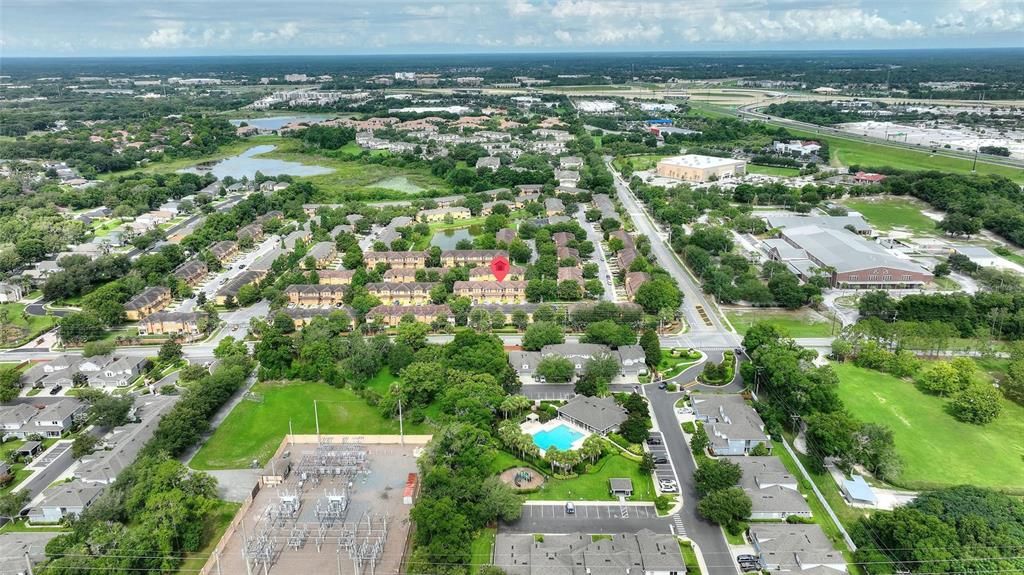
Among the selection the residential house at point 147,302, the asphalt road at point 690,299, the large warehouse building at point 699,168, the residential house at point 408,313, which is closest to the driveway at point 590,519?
the asphalt road at point 690,299

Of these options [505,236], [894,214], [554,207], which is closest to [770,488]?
[505,236]

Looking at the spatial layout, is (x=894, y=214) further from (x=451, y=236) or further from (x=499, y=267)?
(x=451, y=236)

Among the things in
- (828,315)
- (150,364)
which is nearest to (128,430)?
(150,364)

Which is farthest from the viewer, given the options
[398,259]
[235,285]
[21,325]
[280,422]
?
[398,259]

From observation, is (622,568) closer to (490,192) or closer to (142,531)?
(142,531)

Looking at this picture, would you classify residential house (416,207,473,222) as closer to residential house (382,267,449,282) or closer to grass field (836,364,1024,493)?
residential house (382,267,449,282)

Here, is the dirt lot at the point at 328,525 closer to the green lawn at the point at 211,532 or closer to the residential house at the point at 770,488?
the green lawn at the point at 211,532

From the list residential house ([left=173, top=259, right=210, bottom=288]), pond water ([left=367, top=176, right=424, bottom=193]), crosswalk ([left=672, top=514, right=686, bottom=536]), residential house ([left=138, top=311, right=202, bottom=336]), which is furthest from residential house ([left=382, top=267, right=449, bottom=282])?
pond water ([left=367, top=176, right=424, bottom=193])
